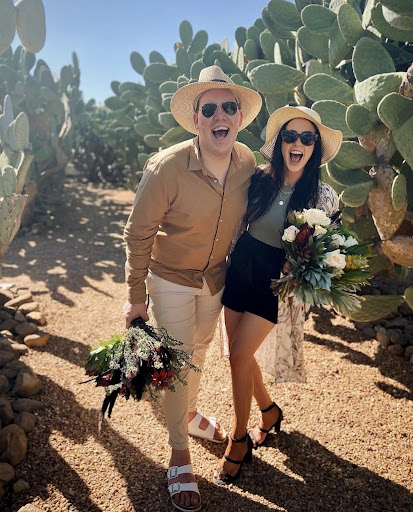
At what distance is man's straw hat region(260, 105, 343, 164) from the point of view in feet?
7.22

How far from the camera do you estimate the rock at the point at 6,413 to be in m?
2.51

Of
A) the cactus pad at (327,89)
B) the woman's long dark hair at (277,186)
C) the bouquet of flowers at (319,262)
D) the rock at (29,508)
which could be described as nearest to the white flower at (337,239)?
the bouquet of flowers at (319,262)

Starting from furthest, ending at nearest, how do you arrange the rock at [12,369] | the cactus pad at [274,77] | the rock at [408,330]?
the rock at [408,330], the cactus pad at [274,77], the rock at [12,369]

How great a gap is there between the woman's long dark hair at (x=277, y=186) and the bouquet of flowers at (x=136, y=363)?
0.72 metres

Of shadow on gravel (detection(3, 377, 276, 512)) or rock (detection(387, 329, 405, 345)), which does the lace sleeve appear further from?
rock (detection(387, 329, 405, 345))

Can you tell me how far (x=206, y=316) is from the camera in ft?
Answer: 7.45

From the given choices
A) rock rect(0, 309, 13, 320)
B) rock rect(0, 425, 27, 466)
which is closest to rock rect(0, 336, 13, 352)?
rock rect(0, 309, 13, 320)

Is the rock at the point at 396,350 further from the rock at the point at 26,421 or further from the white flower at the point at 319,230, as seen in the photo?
the rock at the point at 26,421

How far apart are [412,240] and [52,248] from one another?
4.63 metres

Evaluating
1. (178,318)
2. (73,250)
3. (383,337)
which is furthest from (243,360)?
(73,250)

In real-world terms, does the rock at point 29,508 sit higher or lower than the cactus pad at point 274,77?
lower

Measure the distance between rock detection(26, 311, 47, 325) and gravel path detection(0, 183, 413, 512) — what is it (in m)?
0.10

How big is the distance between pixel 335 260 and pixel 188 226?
0.65 m

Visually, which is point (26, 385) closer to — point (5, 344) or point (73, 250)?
point (5, 344)
